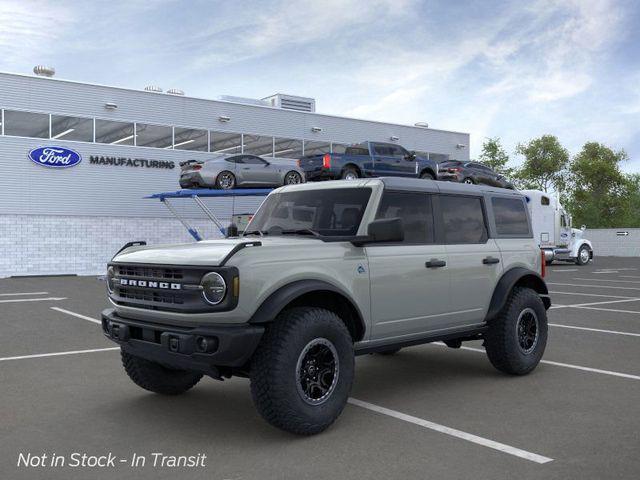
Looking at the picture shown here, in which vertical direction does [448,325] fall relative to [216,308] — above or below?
below

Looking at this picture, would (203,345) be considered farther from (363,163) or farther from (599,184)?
(599,184)

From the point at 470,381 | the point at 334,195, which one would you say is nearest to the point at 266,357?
the point at 334,195

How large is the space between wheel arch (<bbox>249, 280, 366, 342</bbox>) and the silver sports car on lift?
1696 cm

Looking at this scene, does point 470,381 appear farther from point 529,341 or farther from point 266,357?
point 266,357

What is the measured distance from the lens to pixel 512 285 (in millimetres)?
6625

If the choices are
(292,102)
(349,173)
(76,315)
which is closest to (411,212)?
(76,315)

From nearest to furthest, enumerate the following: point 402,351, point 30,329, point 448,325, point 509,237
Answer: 1. point 448,325
2. point 509,237
3. point 402,351
4. point 30,329

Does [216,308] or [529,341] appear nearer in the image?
[216,308]

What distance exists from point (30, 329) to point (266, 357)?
7213 mm

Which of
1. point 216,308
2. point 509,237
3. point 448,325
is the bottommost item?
point 448,325

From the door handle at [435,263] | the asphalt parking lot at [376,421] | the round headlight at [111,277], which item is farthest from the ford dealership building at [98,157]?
the door handle at [435,263]

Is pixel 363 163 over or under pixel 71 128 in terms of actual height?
under

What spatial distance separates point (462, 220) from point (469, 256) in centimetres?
40

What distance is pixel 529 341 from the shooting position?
692 centimetres
